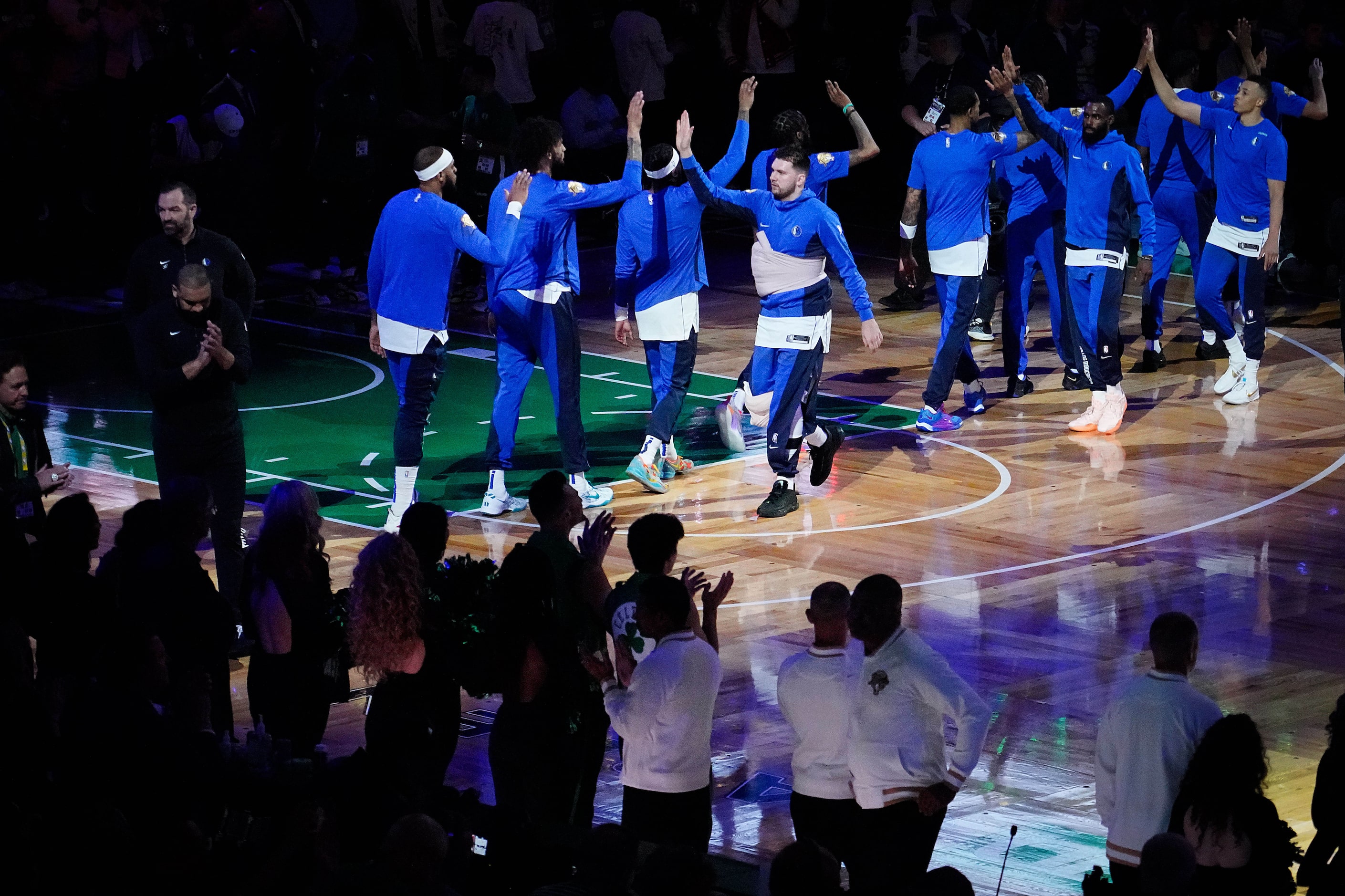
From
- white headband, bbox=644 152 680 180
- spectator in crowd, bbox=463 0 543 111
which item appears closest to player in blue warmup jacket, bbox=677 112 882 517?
white headband, bbox=644 152 680 180

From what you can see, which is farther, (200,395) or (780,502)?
(780,502)

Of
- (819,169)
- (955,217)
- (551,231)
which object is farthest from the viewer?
(955,217)

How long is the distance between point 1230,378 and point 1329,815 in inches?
374

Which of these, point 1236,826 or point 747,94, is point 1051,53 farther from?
point 1236,826

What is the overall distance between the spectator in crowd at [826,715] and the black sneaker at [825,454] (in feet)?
19.8

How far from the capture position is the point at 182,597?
719 centimetres

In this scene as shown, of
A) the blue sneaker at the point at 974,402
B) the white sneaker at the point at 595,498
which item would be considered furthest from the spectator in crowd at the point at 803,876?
the blue sneaker at the point at 974,402

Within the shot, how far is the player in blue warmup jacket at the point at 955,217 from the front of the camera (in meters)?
13.9

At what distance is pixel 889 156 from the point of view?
77.5 feet

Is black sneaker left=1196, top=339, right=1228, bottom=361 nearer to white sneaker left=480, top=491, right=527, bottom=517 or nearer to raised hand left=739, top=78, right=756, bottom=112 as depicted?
raised hand left=739, top=78, right=756, bottom=112

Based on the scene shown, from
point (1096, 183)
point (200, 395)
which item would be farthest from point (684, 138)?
point (200, 395)

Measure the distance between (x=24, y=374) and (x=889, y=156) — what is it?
1610 centimetres

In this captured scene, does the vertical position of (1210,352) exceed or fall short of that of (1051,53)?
it falls short

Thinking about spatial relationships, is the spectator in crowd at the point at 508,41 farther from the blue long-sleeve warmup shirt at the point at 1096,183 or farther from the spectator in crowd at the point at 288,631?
the spectator in crowd at the point at 288,631
